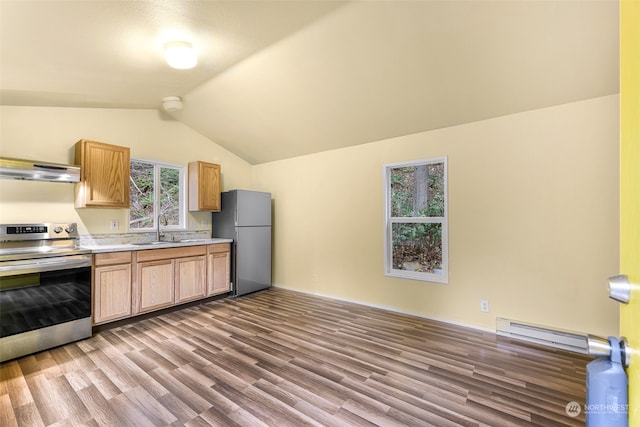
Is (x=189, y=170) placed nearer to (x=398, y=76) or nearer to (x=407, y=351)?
(x=398, y=76)

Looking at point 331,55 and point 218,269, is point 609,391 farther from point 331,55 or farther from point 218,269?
point 218,269

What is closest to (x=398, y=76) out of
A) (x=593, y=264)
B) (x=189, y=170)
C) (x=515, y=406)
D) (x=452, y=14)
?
(x=452, y=14)

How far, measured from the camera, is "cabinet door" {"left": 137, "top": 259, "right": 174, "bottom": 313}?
3422 millimetres

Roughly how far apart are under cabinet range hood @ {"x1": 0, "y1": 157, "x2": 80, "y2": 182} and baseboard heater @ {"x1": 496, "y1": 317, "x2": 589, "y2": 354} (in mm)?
4712

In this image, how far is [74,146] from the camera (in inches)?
132

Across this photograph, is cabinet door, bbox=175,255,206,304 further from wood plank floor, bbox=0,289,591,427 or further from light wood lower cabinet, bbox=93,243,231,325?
wood plank floor, bbox=0,289,591,427

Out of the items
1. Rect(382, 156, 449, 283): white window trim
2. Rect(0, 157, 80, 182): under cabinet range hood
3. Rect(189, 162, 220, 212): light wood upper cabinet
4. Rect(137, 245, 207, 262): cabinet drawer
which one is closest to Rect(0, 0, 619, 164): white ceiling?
Rect(382, 156, 449, 283): white window trim

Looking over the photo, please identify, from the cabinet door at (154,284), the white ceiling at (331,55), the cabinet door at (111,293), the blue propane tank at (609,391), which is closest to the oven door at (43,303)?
the cabinet door at (111,293)

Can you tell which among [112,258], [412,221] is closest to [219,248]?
[112,258]

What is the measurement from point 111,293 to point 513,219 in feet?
14.1

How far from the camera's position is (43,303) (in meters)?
2.67

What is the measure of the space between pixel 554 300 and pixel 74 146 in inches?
210

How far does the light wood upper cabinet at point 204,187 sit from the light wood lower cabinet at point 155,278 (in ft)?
2.17

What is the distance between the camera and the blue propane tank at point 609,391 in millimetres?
547
